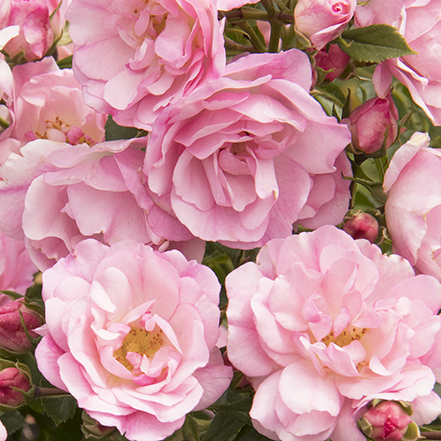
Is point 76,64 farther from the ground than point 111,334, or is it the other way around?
point 76,64

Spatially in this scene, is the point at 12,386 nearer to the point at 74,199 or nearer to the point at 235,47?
the point at 74,199

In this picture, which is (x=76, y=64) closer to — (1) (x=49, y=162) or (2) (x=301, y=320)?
(1) (x=49, y=162)

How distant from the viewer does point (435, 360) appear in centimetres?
46

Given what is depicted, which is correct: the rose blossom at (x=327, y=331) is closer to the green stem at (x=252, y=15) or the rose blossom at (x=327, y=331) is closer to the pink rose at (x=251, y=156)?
the pink rose at (x=251, y=156)

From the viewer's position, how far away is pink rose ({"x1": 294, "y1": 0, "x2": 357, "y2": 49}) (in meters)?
0.46

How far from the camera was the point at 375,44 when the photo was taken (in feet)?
1.63

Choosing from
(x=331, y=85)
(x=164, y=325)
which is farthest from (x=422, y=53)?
(x=164, y=325)

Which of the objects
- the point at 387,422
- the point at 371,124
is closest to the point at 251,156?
the point at 371,124

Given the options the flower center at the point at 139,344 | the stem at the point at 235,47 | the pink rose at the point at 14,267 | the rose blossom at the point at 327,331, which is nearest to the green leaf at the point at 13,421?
the pink rose at the point at 14,267

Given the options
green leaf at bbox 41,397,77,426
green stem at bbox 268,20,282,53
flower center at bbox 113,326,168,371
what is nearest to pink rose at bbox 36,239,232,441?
flower center at bbox 113,326,168,371

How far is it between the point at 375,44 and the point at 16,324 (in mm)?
382

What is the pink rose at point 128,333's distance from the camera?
44 centimetres

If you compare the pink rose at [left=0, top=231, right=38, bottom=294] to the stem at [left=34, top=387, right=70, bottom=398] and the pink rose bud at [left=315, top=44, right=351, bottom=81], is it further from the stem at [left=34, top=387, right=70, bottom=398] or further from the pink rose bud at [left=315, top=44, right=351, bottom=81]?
the pink rose bud at [left=315, top=44, right=351, bottom=81]

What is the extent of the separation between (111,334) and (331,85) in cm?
32
